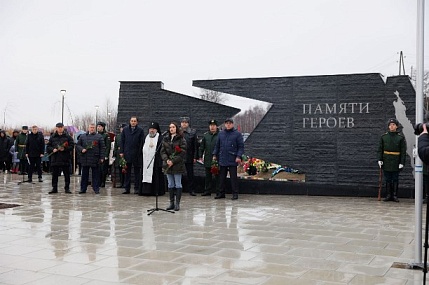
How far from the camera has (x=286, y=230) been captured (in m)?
7.62

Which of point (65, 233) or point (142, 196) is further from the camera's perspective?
point (142, 196)

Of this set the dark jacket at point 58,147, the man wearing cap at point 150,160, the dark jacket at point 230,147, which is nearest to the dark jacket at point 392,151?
the dark jacket at point 230,147

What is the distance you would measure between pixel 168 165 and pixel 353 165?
5390 millimetres

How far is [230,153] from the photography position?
12.0 m

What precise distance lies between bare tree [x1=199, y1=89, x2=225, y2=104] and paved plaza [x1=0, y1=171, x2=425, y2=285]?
160 inches

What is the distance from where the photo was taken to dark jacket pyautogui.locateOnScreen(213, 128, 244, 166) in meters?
12.0

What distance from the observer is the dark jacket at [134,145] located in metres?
12.9

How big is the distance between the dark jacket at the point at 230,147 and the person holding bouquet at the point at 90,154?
10.5 feet

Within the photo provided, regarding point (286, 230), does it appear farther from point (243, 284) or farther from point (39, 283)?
point (39, 283)

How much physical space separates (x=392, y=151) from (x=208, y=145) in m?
4.50

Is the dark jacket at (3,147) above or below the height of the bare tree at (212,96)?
below

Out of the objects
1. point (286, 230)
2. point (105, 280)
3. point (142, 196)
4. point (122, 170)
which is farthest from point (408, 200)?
point (105, 280)

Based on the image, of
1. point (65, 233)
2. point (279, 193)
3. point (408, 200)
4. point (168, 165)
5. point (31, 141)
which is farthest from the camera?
point (31, 141)

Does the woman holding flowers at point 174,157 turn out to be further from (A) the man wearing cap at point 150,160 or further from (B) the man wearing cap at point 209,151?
(B) the man wearing cap at point 209,151
